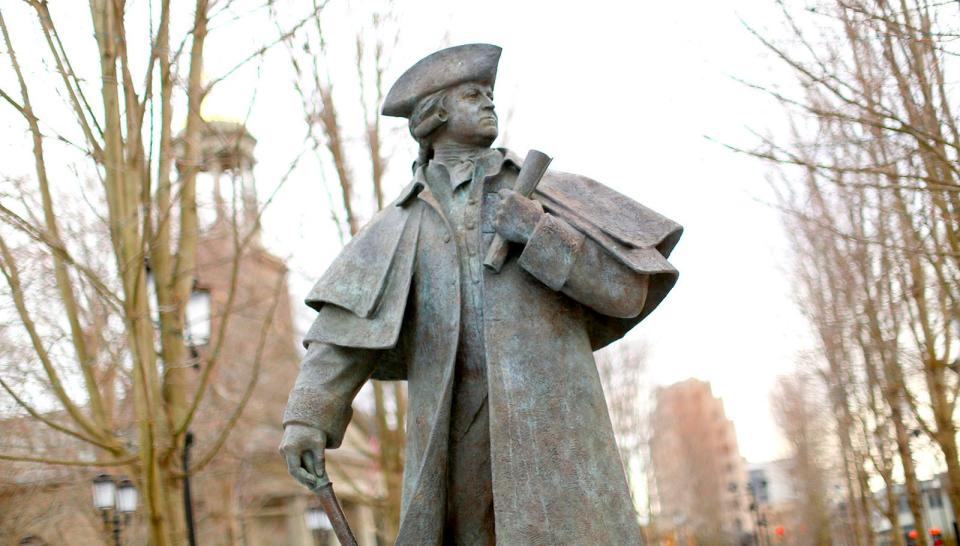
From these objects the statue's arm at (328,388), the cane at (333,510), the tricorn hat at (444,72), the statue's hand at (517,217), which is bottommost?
the cane at (333,510)

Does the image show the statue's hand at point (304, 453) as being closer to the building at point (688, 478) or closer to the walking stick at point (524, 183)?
the walking stick at point (524, 183)

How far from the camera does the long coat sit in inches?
159

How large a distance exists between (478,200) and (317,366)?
834 millimetres

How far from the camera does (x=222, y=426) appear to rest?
2075 cm

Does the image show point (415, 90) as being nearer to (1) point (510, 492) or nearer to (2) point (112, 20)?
(1) point (510, 492)

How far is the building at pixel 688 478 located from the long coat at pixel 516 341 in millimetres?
42460

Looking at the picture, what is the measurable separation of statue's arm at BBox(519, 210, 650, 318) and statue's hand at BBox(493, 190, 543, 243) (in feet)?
0.12

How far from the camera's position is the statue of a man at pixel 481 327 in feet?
13.4

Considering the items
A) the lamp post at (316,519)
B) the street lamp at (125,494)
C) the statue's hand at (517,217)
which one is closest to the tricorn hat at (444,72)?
the statue's hand at (517,217)

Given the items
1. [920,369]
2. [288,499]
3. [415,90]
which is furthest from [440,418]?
[288,499]

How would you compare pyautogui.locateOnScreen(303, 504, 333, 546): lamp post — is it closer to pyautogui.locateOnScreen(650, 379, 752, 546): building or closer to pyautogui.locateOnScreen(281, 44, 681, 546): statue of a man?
pyautogui.locateOnScreen(281, 44, 681, 546): statue of a man

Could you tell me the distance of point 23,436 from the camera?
14.8 meters

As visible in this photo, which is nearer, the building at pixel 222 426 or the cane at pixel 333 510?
the cane at pixel 333 510

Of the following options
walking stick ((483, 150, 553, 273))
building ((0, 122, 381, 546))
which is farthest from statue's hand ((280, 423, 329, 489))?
building ((0, 122, 381, 546))
